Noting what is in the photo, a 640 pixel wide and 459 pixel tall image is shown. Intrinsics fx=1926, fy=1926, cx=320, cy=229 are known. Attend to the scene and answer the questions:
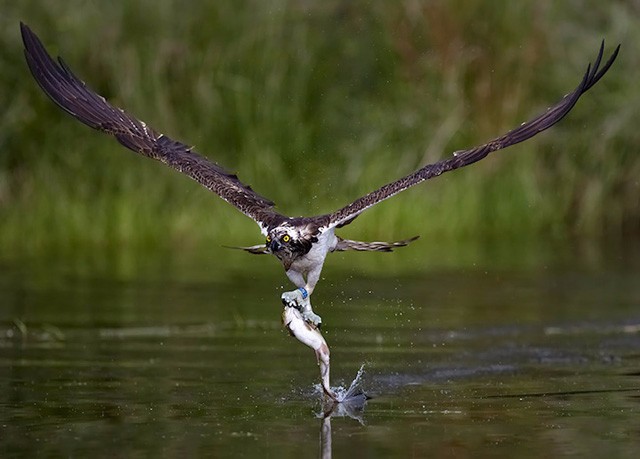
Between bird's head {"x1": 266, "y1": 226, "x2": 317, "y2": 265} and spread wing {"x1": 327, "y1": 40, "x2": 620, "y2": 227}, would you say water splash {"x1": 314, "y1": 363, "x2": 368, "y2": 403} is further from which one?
spread wing {"x1": 327, "y1": 40, "x2": 620, "y2": 227}

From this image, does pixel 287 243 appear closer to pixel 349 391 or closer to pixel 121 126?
pixel 349 391

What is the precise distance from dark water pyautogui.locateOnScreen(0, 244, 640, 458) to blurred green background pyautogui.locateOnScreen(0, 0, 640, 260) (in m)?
1.78

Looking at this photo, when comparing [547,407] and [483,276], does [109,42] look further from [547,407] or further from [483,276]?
[547,407]

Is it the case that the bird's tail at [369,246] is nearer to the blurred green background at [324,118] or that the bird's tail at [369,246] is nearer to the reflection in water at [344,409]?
the reflection in water at [344,409]

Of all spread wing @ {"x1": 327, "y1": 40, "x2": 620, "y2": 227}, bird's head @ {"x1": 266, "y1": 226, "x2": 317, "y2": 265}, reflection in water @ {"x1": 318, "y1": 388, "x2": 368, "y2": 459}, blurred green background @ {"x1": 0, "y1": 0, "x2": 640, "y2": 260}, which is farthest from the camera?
blurred green background @ {"x1": 0, "y1": 0, "x2": 640, "y2": 260}

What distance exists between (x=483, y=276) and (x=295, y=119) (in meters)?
4.25

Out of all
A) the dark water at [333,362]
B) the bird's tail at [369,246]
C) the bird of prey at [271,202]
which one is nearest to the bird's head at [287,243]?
the bird of prey at [271,202]

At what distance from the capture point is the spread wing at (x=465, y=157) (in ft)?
36.6

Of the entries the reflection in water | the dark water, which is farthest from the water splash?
the dark water

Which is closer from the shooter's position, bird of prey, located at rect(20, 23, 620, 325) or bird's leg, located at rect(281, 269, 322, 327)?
bird's leg, located at rect(281, 269, 322, 327)

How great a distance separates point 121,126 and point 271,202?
1.38m

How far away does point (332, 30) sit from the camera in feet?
74.9

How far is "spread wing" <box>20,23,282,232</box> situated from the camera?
1254cm

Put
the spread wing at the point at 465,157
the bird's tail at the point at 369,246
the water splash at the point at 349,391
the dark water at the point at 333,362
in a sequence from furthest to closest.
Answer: the bird's tail at the point at 369,246, the spread wing at the point at 465,157, the water splash at the point at 349,391, the dark water at the point at 333,362
